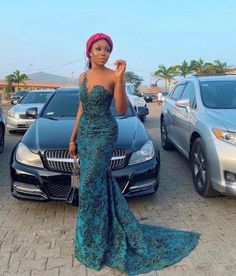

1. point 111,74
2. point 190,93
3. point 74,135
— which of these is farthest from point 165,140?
point 111,74

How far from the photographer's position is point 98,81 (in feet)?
10.2

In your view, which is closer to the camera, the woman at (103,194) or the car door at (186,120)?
the woman at (103,194)

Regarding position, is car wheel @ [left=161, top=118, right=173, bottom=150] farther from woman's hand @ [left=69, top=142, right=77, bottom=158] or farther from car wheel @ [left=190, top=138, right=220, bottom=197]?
woman's hand @ [left=69, top=142, right=77, bottom=158]

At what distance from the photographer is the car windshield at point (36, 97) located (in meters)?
12.5

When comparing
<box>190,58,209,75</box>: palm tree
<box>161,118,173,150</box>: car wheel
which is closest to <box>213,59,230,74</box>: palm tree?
<box>190,58,209,75</box>: palm tree

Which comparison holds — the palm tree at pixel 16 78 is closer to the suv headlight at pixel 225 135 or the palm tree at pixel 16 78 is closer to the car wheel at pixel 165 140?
the car wheel at pixel 165 140

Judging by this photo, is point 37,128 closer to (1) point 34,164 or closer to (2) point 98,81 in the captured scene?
(1) point 34,164

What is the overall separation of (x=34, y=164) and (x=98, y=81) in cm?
171

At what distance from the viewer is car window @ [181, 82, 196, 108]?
19.4ft

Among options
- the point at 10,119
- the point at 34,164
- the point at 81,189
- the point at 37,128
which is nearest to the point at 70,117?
the point at 37,128

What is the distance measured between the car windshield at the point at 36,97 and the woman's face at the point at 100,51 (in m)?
9.48

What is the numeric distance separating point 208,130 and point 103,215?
6.61 feet

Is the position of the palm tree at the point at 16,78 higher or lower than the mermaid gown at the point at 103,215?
lower

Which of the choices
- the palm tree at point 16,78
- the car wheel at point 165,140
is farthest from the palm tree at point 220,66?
the car wheel at point 165,140
